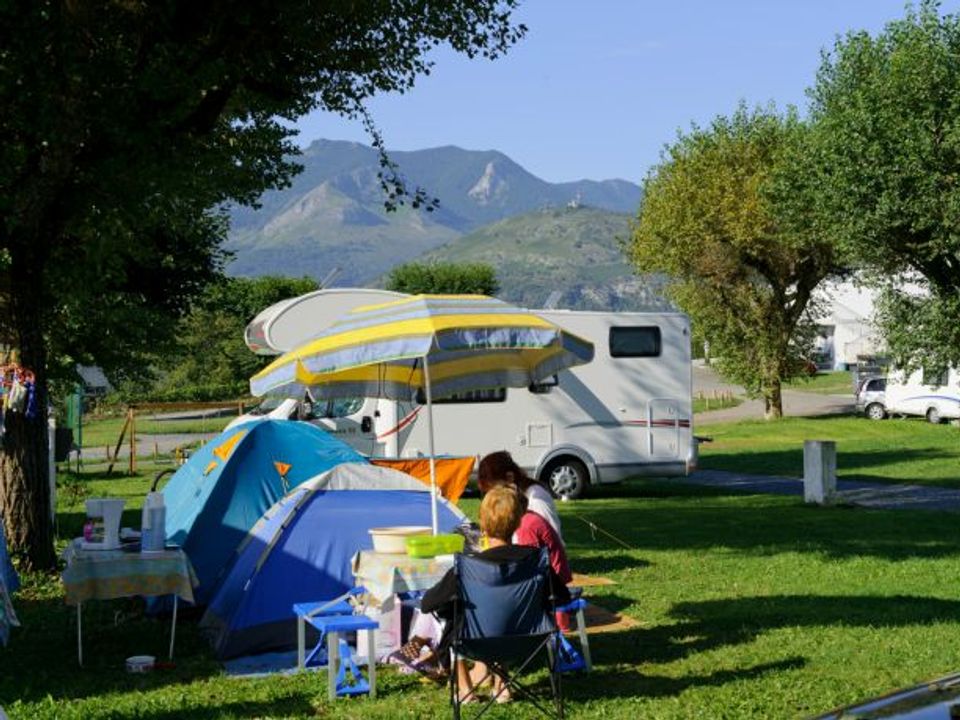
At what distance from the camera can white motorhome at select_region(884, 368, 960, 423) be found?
123 ft

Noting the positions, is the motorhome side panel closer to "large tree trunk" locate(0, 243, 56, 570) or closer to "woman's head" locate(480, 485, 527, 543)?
"large tree trunk" locate(0, 243, 56, 570)

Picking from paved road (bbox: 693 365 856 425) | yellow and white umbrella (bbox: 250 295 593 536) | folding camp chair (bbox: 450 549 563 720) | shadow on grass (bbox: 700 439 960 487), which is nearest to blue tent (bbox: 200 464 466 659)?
yellow and white umbrella (bbox: 250 295 593 536)

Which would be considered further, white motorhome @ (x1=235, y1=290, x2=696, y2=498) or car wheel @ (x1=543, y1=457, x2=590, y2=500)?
car wheel @ (x1=543, y1=457, x2=590, y2=500)

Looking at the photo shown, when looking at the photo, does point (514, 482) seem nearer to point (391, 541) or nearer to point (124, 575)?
point (391, 541)

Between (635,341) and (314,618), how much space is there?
1242 cm

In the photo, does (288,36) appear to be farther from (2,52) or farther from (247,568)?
(247,568)

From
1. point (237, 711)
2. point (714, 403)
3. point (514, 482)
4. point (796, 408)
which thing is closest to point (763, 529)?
point (514, 482)

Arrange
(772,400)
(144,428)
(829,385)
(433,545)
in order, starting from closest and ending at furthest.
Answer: (433,545) → (772,400) → (144,428) → (829,385)

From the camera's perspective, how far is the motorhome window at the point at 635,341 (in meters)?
19.4

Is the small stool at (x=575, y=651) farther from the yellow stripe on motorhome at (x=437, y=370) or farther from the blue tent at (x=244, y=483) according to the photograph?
the blue tent at (x=244, y=483)

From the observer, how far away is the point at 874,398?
41500 mm

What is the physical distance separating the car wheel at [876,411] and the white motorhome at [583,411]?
77.7ft

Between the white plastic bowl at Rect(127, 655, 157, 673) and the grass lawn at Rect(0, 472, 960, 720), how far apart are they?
0.09m

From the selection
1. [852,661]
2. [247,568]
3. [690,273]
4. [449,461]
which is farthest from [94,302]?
[690,273]
